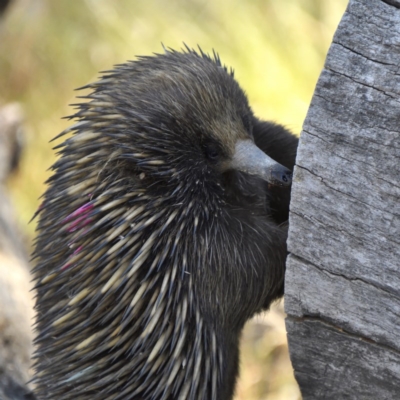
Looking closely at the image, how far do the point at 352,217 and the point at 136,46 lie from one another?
335 cm

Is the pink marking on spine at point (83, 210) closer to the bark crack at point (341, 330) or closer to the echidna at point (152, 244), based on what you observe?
the echidna at point (152, 244)

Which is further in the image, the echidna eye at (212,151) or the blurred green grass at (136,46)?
the blurred green grass at (136,46)

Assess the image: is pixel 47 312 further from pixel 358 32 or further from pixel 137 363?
pixel 358 32

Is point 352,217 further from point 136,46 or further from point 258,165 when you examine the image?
point 136,46

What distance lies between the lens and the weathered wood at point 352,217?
128cm

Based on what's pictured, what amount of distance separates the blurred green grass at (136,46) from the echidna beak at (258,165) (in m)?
1.98

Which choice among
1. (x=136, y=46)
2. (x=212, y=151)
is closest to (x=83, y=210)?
(x=212, y=151)

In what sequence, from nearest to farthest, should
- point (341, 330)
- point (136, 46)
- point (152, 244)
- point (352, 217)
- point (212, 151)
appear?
1. point (352, 217)
2. point (341, 330)
3. point (152, 244)
4. point (212, 151)
5. point (136, 46)

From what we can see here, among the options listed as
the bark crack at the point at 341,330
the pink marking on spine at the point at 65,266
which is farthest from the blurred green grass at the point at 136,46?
the bark crack at the point at 341,330

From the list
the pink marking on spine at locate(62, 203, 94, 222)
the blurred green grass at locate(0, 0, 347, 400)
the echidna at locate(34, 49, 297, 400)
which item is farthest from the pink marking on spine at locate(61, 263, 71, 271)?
the blurred green grass at locate(0, 0, 347, 400)

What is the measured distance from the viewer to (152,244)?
1.80m

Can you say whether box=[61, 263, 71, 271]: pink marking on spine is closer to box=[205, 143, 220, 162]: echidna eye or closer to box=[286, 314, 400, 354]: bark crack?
box=[205, 143, 220, 162]: echidna eye

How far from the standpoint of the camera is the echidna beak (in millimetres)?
1798

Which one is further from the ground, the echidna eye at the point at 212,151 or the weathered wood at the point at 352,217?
the echidna eye at the point at 212,151
